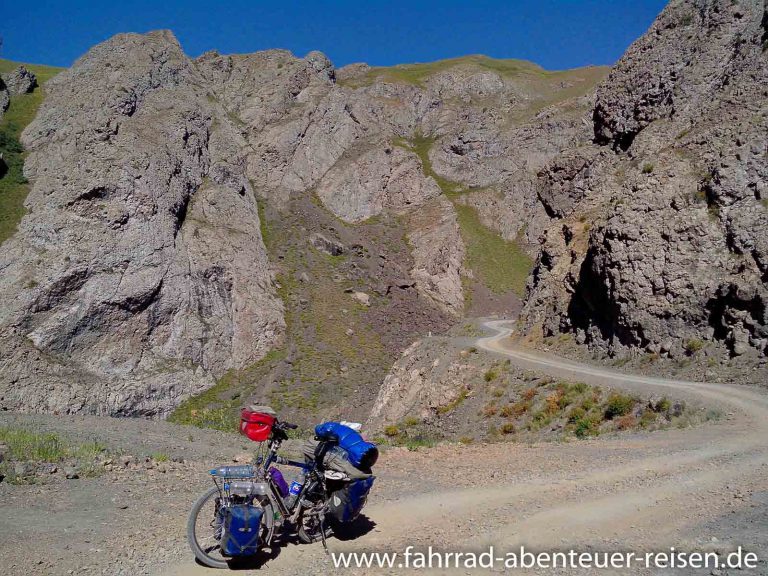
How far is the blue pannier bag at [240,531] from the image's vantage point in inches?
202

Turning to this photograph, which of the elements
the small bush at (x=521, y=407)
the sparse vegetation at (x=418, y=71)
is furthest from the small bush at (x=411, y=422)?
the sparse vegetation at (x=418, y=71)

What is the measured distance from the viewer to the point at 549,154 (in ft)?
293

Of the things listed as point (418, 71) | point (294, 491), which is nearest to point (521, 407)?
point (294, 491)

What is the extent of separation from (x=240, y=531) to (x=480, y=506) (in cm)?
352

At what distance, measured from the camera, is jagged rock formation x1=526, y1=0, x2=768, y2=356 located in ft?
71.7

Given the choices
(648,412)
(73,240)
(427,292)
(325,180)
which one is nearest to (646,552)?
(648,412)

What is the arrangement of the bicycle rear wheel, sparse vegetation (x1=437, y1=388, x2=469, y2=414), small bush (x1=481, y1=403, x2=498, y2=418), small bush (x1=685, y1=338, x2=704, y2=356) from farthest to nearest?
sparse vegetation (x1=437, y1=388, x2=469, y2=414), small bush (x1=481, y1=403, x2=498, y2=418), small bush (x1=685, y1=338, x2=704, y2=356), the bicycle rear wheel

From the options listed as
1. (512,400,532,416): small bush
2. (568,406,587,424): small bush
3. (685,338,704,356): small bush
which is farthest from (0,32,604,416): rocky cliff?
(685,338,704,356): small bush

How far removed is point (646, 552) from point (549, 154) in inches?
3624

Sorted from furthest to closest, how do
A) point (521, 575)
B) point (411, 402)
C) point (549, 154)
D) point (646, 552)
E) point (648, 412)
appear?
point (549, 154) < point (411, 402) < point (648, 412) < point (646, 552) < point (521, 575)

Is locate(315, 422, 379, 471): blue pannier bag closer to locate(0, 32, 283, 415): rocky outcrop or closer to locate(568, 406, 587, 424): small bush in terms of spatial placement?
locate(568, 406, 587, 424): small bush

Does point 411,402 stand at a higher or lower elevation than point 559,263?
lower

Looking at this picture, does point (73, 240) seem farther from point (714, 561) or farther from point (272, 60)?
point (272, 60)

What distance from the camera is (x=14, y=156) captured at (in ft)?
167
